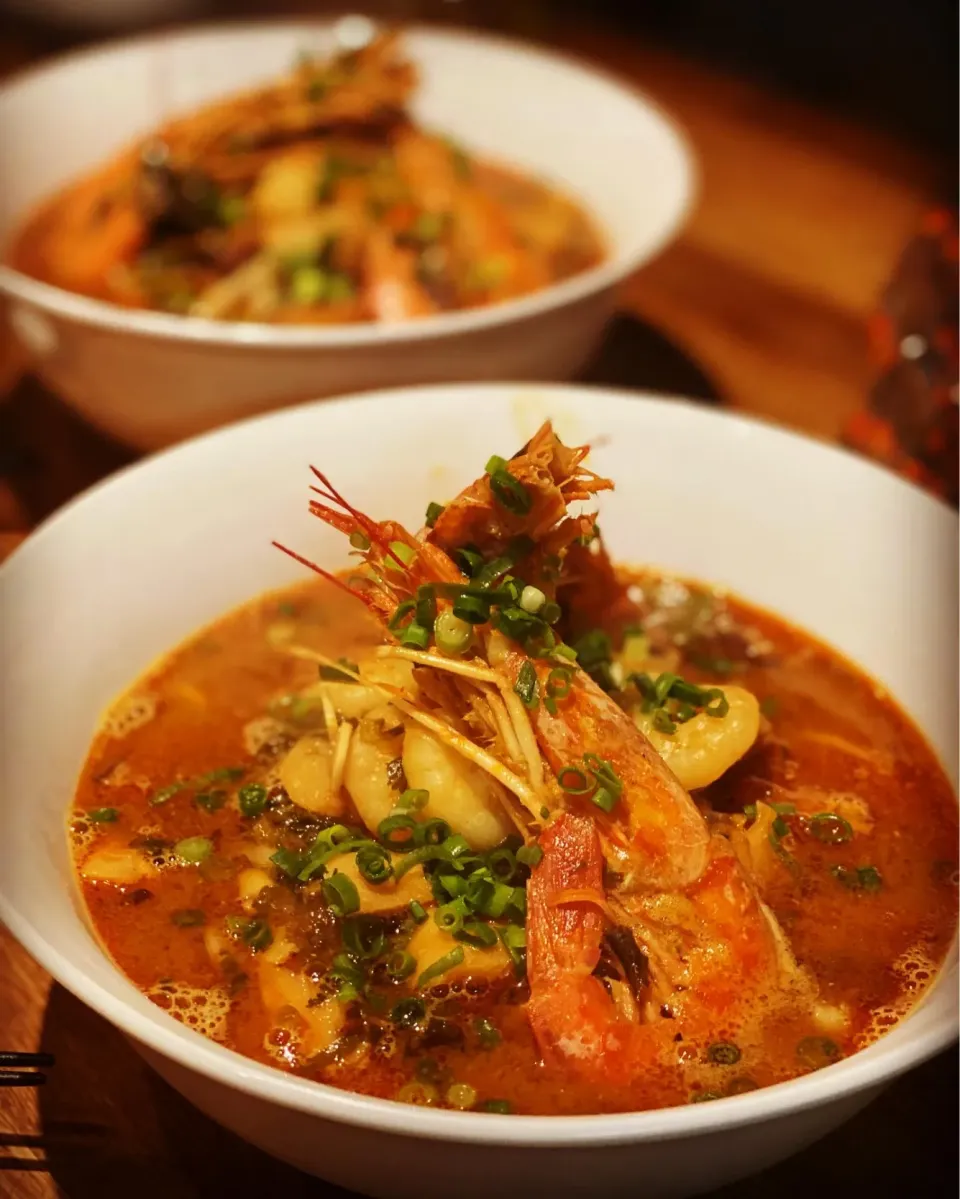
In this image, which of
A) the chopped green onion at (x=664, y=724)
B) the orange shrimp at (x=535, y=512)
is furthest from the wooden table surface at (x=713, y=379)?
the orange shrimp at (x=535, y=512)

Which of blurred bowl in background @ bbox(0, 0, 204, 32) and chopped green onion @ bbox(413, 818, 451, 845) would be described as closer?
chopped green onion @ bbox(413, 818, 451, 845)

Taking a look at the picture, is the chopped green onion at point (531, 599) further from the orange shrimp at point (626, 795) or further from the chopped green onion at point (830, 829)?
the chopped green onion at point (830, 829)

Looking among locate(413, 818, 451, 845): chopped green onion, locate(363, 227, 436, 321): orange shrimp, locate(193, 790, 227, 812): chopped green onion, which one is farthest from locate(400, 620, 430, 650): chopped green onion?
locate(363, 227, 436, 321): orange shrimp

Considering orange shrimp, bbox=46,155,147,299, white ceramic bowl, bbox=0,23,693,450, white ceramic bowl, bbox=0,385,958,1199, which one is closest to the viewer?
white ceramic bowl, bbox=0,385,958,1199

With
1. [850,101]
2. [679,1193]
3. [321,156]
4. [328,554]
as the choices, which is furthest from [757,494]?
[850,101]

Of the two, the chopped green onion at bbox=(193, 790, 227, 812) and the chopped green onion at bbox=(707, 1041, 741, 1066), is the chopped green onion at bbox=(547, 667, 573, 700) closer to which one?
the chopped green onion at bbox=(707, 1041, 741, 1066)

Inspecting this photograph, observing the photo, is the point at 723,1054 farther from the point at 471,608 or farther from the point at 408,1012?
the point at 471,608

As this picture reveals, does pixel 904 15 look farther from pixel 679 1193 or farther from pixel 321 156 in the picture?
pixel 679 1193

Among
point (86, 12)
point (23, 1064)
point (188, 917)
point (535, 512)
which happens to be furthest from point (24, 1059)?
point (86, 12)
